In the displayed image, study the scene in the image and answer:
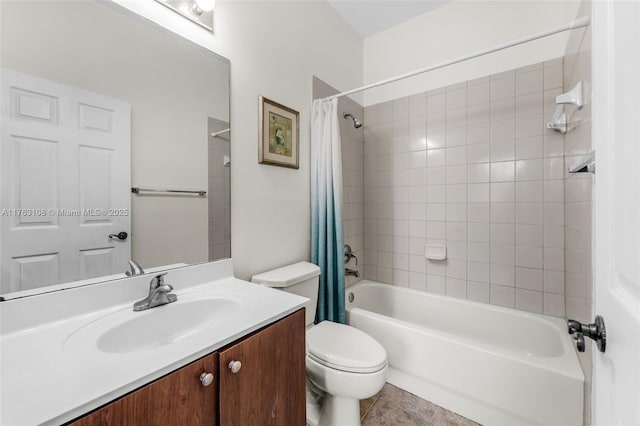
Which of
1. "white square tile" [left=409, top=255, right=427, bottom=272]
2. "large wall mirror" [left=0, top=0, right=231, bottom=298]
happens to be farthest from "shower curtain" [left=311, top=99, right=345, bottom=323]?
"white square tile" [left=409, top=255, right=427, bottom=272]

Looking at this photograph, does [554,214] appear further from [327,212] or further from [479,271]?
[327,212]

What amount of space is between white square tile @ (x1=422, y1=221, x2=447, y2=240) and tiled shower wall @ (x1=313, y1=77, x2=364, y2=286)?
611 millimetres

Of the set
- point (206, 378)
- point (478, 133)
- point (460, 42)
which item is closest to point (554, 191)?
point (478, 133)

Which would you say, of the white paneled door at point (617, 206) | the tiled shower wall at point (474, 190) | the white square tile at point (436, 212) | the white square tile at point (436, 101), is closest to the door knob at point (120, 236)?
the white paneled door at point (617, 206)

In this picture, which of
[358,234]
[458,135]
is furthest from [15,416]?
[458,135]

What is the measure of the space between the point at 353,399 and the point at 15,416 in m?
1.20

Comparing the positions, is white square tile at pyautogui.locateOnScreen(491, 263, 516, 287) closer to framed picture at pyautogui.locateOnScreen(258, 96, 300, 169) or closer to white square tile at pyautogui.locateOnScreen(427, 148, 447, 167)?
white square tile at pyautogui.locateOnScreen(427, 148, 447, 167)

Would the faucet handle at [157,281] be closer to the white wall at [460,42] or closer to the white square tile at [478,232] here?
the white square tile at [478,232]

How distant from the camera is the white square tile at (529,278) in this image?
5.84 feet

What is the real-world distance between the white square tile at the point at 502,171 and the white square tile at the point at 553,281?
0.68 metres

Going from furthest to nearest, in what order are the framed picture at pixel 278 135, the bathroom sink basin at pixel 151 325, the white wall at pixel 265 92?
the framed picture at pixel 278 135
the white wall at pixel 265 92
the bathroom sink basin at pixel 151 325

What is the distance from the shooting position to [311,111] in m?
1.87

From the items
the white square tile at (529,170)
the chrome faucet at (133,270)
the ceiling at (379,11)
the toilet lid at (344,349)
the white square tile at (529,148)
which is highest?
the ceiling at (379,11)

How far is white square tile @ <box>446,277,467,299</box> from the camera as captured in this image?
6.68 feet
